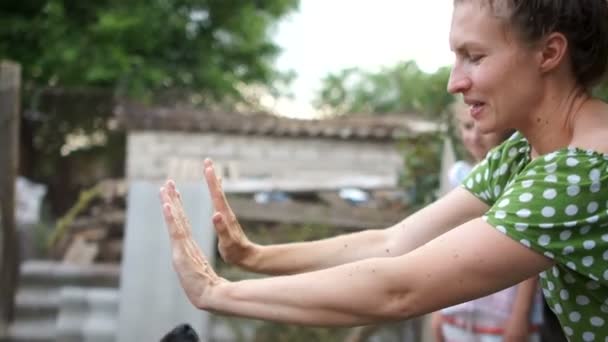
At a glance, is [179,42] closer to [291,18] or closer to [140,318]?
[291,18]

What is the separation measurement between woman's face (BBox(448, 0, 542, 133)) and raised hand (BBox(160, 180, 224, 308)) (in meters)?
0.53

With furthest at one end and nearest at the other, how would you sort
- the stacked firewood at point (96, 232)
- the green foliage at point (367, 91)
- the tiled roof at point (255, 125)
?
the green foliage at point (367, 91), the tiled roof at point (255, 125), the stacked firewood at point (96, 232)

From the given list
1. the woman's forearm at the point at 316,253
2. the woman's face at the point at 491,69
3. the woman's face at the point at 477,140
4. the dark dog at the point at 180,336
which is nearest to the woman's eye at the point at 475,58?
the woman's face at the point at 491,69

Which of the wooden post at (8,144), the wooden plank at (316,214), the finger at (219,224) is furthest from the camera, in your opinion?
the wooden post at (8,144)

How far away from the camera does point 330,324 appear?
1255mm

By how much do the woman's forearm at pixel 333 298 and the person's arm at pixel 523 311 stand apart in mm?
1652

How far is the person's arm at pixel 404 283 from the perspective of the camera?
4.00 ft

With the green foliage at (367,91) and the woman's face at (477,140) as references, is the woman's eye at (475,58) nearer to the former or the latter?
the woman's face at (477,140)

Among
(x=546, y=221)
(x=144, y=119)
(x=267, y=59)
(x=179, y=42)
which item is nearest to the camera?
(x=546, y=221)

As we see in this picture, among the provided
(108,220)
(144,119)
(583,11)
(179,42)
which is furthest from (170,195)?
(179,42)

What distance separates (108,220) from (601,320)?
5.83 m

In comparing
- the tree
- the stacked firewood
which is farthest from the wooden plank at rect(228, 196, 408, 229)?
the tree

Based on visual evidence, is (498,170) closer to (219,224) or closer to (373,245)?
(373,245)

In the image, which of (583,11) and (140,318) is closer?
(583,11)
